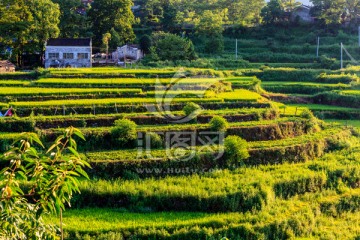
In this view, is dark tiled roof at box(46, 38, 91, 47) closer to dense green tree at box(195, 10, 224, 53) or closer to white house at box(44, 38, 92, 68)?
white house at box(44, 38, 92, 68)

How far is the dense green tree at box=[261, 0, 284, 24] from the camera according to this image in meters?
42.1

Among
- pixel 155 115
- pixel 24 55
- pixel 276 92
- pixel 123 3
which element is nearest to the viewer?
pixel 155 115

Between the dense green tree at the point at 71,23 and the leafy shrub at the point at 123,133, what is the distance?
2253cm

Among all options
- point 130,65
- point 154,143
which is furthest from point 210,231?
point 130,65

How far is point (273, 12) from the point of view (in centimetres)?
4212

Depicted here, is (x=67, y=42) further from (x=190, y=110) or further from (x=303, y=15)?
(x=303, y=15)

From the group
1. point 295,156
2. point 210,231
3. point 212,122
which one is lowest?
point 210,231

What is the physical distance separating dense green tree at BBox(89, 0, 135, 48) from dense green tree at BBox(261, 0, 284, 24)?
1406 centimetres

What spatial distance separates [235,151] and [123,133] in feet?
12.3

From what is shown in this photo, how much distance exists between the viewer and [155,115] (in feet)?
54.1

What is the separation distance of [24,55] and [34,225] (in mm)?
31266

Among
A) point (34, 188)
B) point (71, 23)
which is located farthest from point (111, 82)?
point (34, 188)

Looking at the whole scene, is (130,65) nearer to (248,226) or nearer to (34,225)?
(248,226)

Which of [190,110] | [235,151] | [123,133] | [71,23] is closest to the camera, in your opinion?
[235,151]
